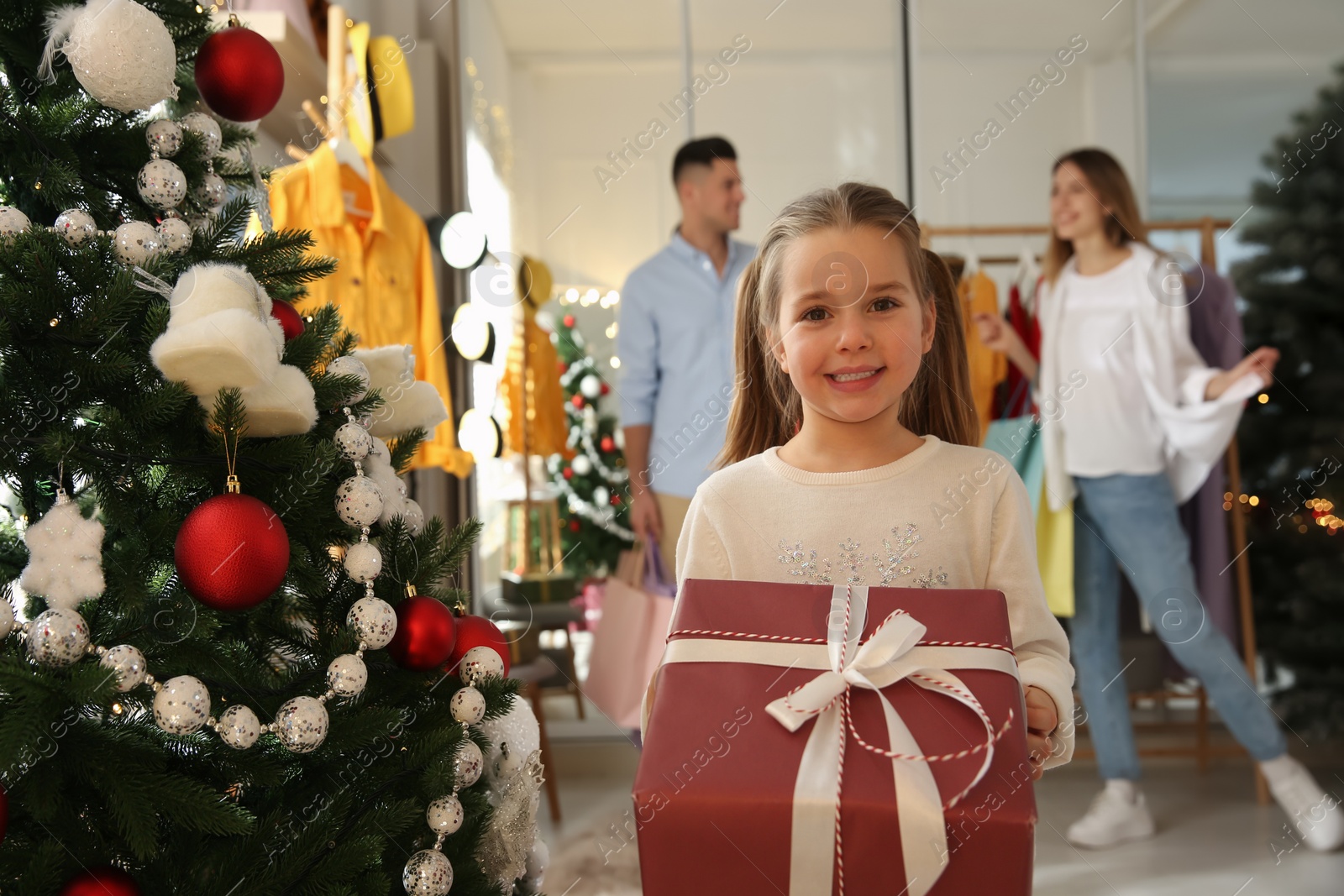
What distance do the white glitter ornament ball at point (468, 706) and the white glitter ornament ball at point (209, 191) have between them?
584 mm

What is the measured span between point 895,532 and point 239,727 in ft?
2.14

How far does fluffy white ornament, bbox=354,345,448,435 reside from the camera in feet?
3.87

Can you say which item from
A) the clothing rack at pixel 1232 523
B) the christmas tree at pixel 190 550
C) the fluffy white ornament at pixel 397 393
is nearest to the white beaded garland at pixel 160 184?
the christmas tree at pixel 190 550

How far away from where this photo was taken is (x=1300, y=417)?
9.99 ft

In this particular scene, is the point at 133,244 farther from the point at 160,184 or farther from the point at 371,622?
the point at 371,622

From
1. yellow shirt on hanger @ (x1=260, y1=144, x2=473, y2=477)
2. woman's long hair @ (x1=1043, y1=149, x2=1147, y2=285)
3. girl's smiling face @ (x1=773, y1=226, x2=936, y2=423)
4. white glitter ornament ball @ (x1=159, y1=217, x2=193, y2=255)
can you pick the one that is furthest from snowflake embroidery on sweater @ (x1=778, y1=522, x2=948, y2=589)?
woman's long hair @ (x1=1043, y1=149, x2=1147, y2=285)

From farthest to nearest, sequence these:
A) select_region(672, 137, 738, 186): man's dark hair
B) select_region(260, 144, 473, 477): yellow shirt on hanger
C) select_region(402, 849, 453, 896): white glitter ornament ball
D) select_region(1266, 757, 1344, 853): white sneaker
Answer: select_region(672, 137, 738, 186): man's dark hair < select_region(1266, 757, 1344, 853): white sneaker < select_region(260, 144, 473, 477): yellow shirt on hanger < select_region(402, 849, 453, 896): white glitter ornament ball

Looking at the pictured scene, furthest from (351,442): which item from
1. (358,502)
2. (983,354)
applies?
(983,354)

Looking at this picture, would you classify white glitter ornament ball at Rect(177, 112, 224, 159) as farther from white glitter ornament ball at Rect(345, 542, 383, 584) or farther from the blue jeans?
the blue jeans

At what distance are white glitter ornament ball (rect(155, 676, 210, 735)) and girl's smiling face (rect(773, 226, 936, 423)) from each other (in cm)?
64

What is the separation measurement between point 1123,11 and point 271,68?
113 inches

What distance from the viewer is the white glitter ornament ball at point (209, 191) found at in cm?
110

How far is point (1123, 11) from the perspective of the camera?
3.14 m

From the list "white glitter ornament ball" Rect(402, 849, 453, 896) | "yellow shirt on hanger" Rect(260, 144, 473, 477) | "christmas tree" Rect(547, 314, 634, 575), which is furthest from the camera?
"christmas tree" Rect(547, 314, 634, 575)
